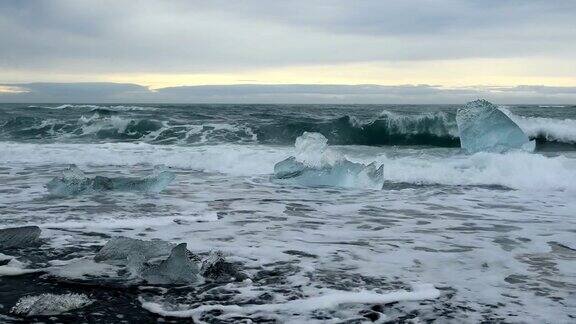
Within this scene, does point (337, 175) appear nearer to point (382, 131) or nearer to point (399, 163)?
point (399, 163)

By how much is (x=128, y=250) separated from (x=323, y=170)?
216 inches

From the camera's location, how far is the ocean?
3.54 metres

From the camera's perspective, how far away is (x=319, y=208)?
7398mm

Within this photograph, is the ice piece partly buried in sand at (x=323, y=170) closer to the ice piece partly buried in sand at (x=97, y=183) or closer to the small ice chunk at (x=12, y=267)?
the ice piece partly buried in sand at (x=97, y=183)

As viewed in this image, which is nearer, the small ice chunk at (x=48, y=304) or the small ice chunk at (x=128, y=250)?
the small ice chunk at (x=48, y=304)

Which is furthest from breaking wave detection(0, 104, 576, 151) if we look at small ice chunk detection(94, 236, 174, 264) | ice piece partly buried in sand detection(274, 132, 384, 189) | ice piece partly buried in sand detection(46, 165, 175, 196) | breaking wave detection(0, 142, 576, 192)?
small ice chunk detection(94, 236, 174, 264)

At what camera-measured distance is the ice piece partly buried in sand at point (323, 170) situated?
9352mm

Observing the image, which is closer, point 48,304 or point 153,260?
point 48,304

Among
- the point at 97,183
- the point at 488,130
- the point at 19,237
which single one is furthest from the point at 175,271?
the point at 488,130

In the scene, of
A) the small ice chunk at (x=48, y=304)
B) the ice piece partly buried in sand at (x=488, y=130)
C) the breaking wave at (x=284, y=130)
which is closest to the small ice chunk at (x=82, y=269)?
the small ice chunk at (x=48, y=304)

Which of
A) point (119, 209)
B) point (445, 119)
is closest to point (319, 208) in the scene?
point (119, 209)

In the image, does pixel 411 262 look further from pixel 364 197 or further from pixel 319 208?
pixel 364 197

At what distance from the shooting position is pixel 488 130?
13367mm

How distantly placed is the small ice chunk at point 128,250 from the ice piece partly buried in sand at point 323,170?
5.15 m
